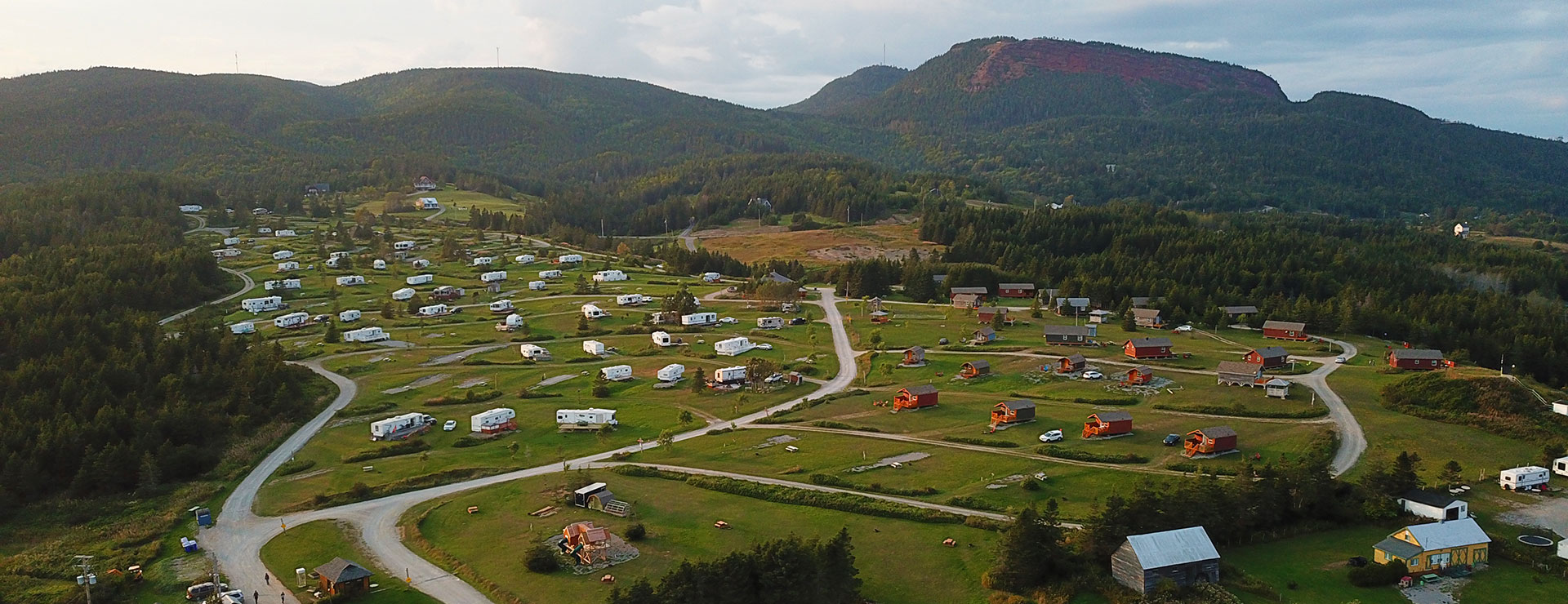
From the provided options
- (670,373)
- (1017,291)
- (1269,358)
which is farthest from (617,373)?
(1017,291)

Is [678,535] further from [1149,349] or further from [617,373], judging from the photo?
[1149,349]

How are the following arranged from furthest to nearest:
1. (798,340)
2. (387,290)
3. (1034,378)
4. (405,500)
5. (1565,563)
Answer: (387,290) → (798,340) → (1034,378) → (405,500) → (1565,563)

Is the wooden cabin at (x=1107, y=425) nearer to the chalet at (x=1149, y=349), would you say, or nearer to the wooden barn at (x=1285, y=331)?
the chalet at (x=1149, y=349)

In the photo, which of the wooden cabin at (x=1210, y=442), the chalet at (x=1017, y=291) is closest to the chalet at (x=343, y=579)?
the wooden cabin at (x=1210, y=442)

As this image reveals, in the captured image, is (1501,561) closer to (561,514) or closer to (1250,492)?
(1250,492)

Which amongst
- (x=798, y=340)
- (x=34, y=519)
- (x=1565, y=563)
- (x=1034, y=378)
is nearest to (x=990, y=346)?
(x=1034, y=378)
